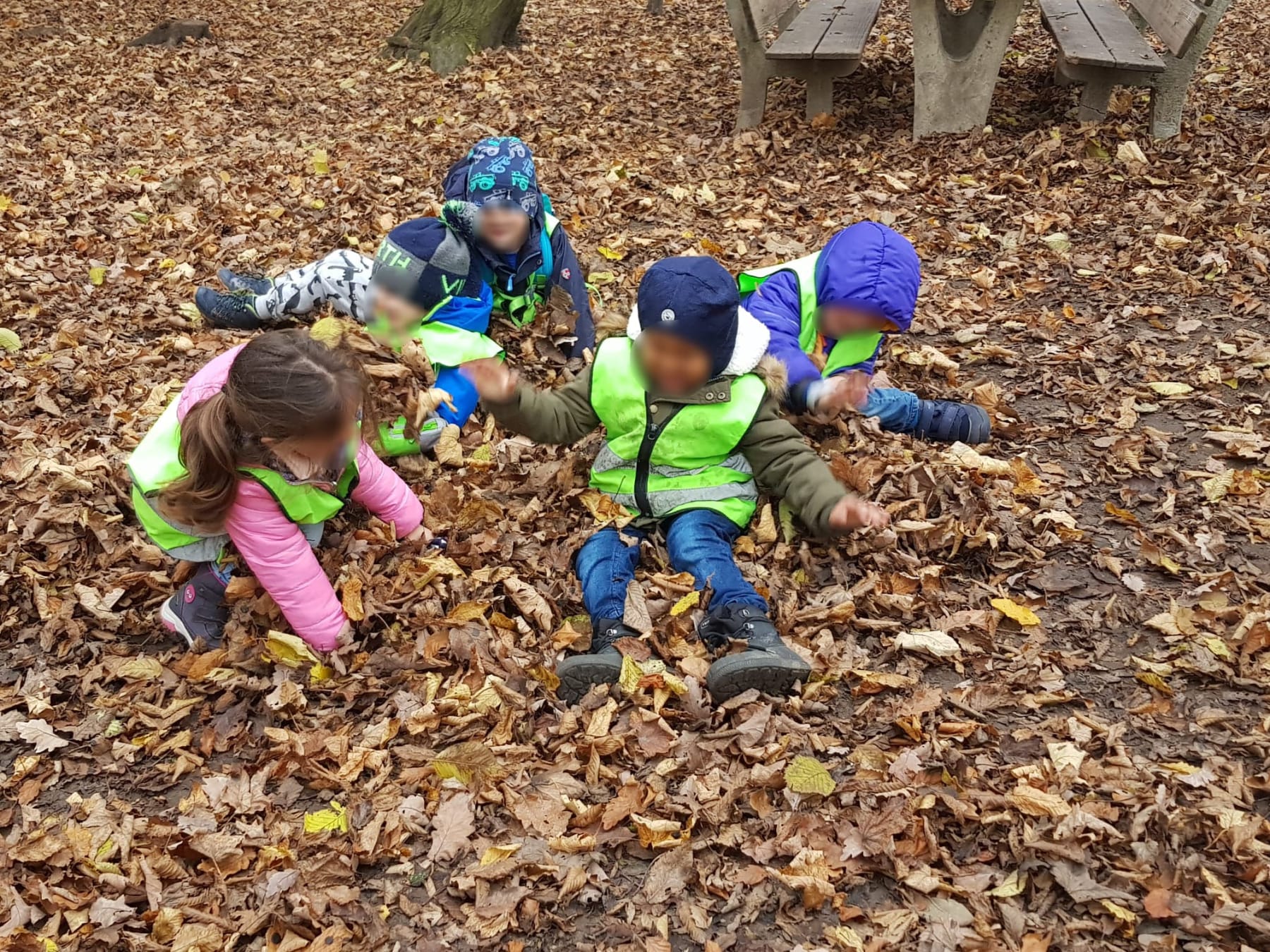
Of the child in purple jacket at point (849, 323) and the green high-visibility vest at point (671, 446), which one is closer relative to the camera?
the green high-visibility vest at point (671, 446)

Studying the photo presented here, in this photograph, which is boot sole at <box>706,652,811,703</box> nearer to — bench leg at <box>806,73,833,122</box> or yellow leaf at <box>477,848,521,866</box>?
yellow leaf at <box>477,848,521,866</box>

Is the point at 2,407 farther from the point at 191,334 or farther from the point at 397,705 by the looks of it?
the point at 397,705

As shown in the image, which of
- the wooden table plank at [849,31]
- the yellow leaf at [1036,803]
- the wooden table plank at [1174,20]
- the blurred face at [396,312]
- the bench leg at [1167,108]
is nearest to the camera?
the yellow leaf at [1036,803]

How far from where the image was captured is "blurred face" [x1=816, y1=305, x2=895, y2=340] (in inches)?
154

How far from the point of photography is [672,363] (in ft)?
10.7

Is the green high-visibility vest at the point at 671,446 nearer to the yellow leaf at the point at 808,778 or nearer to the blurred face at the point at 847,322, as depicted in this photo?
the blurred face at the point at 847,322

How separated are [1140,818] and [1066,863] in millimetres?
253

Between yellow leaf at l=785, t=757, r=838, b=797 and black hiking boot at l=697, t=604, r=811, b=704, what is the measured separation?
26 centimetres

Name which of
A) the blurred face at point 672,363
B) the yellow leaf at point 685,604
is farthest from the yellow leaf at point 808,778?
the blurred face at point 672,363

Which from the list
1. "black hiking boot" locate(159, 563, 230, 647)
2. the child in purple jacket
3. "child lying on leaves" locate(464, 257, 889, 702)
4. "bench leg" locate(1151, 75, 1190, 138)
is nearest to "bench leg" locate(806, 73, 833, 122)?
"bench leg" locate(1151, 75, 1190, 138)

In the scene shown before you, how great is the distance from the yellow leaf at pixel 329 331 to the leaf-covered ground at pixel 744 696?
0.65 metres

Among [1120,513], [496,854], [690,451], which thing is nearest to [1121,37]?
[1120,513]

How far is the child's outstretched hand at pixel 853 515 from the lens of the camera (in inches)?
124

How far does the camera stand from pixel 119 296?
545cm
